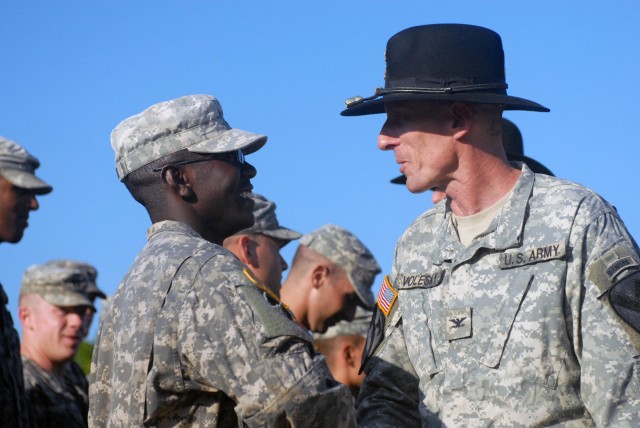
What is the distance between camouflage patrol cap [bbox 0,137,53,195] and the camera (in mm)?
7898

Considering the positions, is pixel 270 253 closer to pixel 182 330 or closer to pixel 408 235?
pixel 408 235

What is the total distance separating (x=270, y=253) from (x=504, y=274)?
12.1ft

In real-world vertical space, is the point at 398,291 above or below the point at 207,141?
below

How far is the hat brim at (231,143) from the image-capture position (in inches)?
196

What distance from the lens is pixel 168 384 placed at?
4.38 m

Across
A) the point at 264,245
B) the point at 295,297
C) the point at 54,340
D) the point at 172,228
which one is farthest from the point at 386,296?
the point at 54,340

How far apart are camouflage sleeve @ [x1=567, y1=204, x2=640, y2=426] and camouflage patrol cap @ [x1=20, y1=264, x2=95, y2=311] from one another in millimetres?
6083

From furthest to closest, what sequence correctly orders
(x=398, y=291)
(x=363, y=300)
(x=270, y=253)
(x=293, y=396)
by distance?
(x=363, y=300) < (x=270, y=253) < (x=398, y=291) < (x=293, y=396)

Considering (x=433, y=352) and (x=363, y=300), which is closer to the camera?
(x=433, y=352)

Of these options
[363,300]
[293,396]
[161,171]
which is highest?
[161,171]

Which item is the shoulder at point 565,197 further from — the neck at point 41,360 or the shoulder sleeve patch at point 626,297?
the neck at point 41,360

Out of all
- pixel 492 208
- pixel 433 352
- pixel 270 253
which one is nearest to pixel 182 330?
pixel 433 352

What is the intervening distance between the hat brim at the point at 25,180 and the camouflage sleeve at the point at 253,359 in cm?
378

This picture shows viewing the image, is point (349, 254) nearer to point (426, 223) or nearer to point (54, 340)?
point (54, 340)
